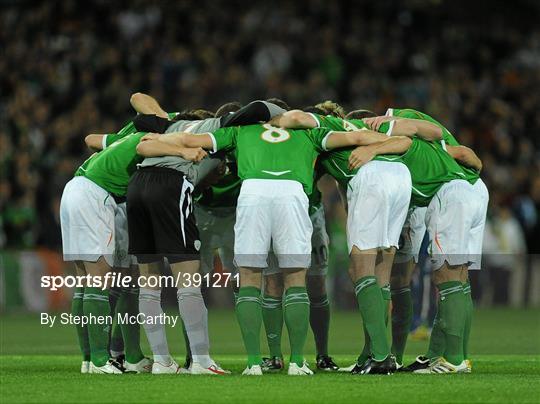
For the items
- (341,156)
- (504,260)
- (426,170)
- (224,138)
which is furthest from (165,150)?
(504,260)

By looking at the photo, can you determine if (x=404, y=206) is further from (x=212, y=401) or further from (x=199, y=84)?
(x=199, y=84)

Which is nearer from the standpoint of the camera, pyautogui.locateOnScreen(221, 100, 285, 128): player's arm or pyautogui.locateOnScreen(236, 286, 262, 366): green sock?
pyautogui.locateOnScreen(236, 286, 262, 366): green sock

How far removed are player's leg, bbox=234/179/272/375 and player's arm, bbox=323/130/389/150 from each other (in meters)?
0.65

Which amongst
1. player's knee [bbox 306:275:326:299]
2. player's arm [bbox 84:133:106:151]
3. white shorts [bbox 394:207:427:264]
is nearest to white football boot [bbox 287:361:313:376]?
player's knee [bbox 306:275:326:299]

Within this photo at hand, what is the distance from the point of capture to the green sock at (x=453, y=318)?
10414 millimetres

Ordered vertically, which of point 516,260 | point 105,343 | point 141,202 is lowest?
point 516,260

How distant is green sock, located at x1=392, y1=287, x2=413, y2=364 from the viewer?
1103 cm

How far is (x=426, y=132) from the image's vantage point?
10852 millimetres

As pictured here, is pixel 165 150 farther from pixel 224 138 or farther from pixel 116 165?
pixel 116 165

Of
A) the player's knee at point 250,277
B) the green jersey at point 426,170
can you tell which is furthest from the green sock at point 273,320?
the green jersey at point 426,170

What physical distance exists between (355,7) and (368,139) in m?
16.7

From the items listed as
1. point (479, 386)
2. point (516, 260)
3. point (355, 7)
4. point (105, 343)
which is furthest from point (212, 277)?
point (355, 7)

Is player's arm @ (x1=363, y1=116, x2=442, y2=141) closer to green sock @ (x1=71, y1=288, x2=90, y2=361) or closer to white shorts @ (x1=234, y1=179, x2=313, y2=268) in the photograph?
white shorts @ (x1=234, y1=179, x2=313, y2=268)

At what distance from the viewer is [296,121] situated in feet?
33.7
